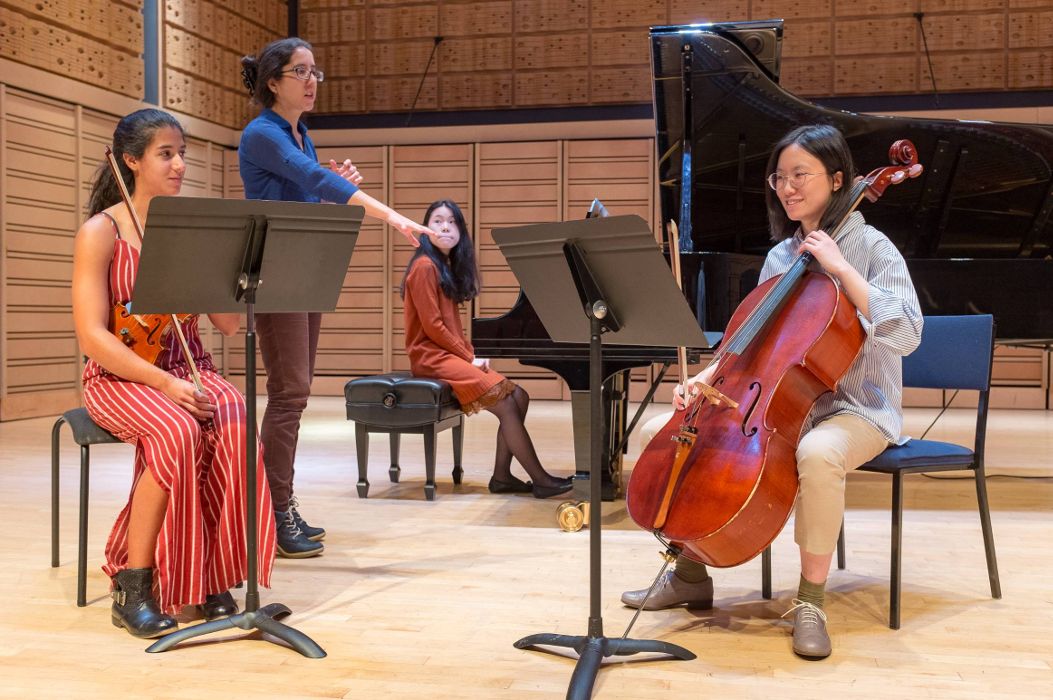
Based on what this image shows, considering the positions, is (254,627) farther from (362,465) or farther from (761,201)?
(761,201)

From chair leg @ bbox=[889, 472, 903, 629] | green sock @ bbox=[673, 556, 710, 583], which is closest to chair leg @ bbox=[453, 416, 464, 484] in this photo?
green sock @ bbox=[673, 556, 710, 583]

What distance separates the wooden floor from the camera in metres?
2.05

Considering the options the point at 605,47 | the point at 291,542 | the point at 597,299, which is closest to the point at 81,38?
the point at 605,47

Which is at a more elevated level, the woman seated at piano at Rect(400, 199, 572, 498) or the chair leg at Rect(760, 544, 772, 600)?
the woman seated at piano at Rect(400, 199, 572, 498)

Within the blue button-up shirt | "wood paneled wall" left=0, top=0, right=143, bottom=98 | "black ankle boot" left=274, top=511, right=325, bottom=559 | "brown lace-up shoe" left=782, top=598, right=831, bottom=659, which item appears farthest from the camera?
"wood paneled wall" left=0, top=0, right=143, bottom=98

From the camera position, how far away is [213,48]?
898 centimetres

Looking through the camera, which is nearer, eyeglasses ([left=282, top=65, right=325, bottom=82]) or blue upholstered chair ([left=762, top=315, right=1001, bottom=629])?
blue upholstered chair ([left=762, top=315, right=1001, bottom=629])

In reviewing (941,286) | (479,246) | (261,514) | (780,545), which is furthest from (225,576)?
(479,246)

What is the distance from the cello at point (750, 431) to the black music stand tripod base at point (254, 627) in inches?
32.1

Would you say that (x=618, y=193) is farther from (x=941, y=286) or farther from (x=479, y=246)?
(x=941, y=286)

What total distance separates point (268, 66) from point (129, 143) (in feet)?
2.05

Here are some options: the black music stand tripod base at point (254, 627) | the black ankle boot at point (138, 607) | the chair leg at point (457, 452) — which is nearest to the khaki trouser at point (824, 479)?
the black music stand tripod base at point (254, 627)

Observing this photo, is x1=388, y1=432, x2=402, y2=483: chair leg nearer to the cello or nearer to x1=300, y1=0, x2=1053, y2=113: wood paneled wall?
the cello

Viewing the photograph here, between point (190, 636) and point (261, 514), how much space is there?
34 cm
